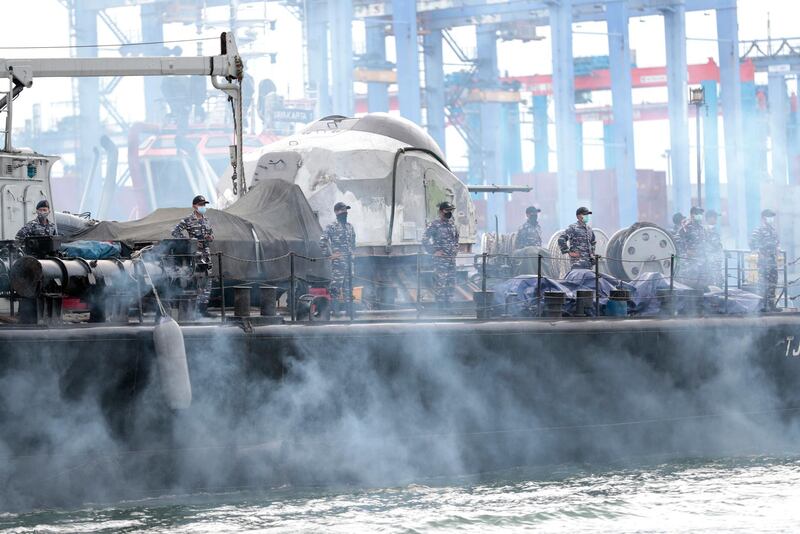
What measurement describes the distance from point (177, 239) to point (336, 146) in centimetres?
481

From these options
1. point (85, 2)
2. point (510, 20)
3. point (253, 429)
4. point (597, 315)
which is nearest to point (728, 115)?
point (510, 20)

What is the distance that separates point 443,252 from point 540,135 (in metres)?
64.5

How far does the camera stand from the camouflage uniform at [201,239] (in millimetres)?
11797

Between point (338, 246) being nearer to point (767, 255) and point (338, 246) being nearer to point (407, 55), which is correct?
point (767, 255)

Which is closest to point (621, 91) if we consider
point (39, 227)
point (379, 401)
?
point (379, 401)

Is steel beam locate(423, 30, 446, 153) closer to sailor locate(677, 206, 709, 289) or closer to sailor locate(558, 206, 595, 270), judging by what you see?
sailor locate(677, 206, 709, 289)

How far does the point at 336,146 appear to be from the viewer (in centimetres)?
1597

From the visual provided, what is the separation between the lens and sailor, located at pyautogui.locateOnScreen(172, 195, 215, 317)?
1182 cm

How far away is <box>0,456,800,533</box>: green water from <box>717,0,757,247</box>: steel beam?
40722mm

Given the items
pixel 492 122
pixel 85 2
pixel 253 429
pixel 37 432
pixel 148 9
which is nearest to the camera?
pixel 37 432

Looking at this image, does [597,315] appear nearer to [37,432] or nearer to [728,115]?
[37,432]

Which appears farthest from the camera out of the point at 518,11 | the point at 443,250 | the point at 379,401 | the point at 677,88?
the point at 518,11

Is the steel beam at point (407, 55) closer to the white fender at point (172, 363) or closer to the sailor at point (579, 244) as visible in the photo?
the sailor at point (579, 244)

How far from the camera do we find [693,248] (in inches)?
645
